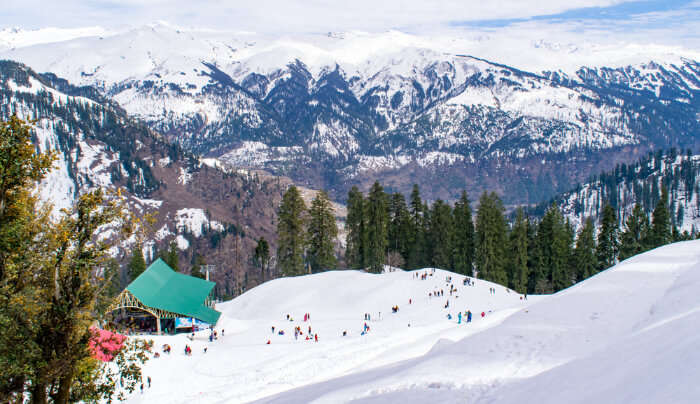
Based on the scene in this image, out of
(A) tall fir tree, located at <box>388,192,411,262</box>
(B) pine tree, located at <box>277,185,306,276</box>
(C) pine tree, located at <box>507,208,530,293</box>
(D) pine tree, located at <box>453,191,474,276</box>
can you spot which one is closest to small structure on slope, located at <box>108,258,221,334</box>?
(B) pine tree, located at <box>277,185,306,276</box>

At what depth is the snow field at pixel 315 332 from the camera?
37031 millimetres

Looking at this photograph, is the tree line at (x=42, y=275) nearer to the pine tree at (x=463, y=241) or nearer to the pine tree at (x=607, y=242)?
the pine tree at (x=463, y=241)

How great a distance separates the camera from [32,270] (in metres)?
16.9

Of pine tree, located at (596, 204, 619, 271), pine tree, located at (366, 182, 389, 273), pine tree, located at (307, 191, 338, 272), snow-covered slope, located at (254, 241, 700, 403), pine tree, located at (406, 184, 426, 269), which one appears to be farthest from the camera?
pine tree, located at (406, 184, 426, 269)

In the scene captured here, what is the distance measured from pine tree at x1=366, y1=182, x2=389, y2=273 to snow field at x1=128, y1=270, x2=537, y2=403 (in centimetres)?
866

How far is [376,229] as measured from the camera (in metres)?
84.6

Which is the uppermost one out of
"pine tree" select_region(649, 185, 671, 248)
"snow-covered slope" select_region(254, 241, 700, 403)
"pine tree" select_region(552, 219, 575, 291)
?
"snow-covered slope" select_region(254, 241, 700, 403)

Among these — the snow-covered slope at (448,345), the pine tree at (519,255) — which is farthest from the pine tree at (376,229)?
the pine tree at (519,255)

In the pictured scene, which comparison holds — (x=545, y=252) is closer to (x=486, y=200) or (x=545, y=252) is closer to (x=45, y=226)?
(x=486, y=200)

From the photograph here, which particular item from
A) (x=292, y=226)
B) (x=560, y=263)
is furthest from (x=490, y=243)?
(x=292, y=226)

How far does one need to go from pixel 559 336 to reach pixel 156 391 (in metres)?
27.1

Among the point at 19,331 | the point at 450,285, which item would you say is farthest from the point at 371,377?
the point at 450,285

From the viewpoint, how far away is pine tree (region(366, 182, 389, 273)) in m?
84.7

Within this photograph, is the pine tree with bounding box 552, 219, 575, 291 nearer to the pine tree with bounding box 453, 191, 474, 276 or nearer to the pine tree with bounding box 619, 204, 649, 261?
the pine tree with bounding box 619, 204, 649, 261
